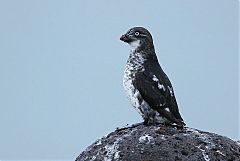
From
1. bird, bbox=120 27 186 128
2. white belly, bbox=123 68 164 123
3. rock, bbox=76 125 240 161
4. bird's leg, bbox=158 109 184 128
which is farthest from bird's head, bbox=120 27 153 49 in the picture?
rock, bbox=76 125 240 161

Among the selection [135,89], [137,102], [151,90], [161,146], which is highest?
[135,89]

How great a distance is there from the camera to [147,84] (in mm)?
9391

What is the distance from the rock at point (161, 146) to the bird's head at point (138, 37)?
1964 millimetres

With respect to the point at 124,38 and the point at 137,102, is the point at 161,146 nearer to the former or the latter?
the point at 137,102

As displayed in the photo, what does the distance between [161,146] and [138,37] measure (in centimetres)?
277

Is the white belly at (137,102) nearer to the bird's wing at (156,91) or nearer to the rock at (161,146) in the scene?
the bird's wing at (156,91)

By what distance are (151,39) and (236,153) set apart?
286cm

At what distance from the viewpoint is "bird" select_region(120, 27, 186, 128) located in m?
9.22

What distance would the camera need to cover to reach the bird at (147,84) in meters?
9.22

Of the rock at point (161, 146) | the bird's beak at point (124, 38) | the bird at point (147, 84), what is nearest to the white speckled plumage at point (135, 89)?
the bird at point (147, 84)

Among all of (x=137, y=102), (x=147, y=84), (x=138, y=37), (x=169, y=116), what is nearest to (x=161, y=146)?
(x=169, y=116)

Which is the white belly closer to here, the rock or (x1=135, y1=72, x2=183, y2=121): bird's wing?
(x1=135, y1=72, x2=183, y2=121): bird's wing

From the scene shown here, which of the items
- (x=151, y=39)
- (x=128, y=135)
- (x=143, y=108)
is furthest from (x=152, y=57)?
(x=128, y=135)

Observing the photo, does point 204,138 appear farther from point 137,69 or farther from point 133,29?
point 133,29
